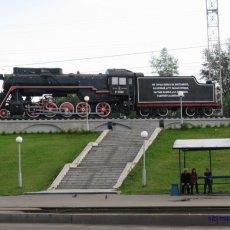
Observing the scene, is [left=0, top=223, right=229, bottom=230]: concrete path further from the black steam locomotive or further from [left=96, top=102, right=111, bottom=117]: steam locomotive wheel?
[left=96, top=102, right=111, bottom=117]: steam locomotive wheel

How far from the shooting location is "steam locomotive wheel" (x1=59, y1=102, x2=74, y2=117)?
41.6m

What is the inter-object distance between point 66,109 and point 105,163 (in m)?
12.9

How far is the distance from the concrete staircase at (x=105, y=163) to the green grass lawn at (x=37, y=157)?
3.44 ft

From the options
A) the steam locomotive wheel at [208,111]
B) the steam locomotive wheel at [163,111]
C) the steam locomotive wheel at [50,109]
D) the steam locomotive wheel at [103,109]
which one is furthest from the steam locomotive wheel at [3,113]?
the steam locomotive wheel at [208,111]

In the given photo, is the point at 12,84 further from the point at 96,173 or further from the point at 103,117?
the point at 96,173

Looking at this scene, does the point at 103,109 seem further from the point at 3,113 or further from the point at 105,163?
the point at 105,163

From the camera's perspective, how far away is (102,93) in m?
42.2

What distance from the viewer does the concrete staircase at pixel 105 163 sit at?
87.1ft

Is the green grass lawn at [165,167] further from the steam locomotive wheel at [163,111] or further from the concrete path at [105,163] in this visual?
the steam locomotive wheel at [163,111]

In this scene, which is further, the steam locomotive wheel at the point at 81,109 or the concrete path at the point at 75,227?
the steam locomotive wheel at the point at 81,109

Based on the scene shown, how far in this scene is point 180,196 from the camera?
20734 mm

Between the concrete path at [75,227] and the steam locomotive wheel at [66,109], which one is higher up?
the steam locomotive wheel at [66,109]

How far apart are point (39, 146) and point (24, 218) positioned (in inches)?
818

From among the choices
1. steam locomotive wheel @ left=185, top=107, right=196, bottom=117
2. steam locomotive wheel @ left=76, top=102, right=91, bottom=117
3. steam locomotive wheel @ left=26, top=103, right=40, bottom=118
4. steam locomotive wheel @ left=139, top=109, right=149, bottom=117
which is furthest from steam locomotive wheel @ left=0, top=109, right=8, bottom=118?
steam locomotive wheel @ left=185, top=107, right=196, bottom=117
